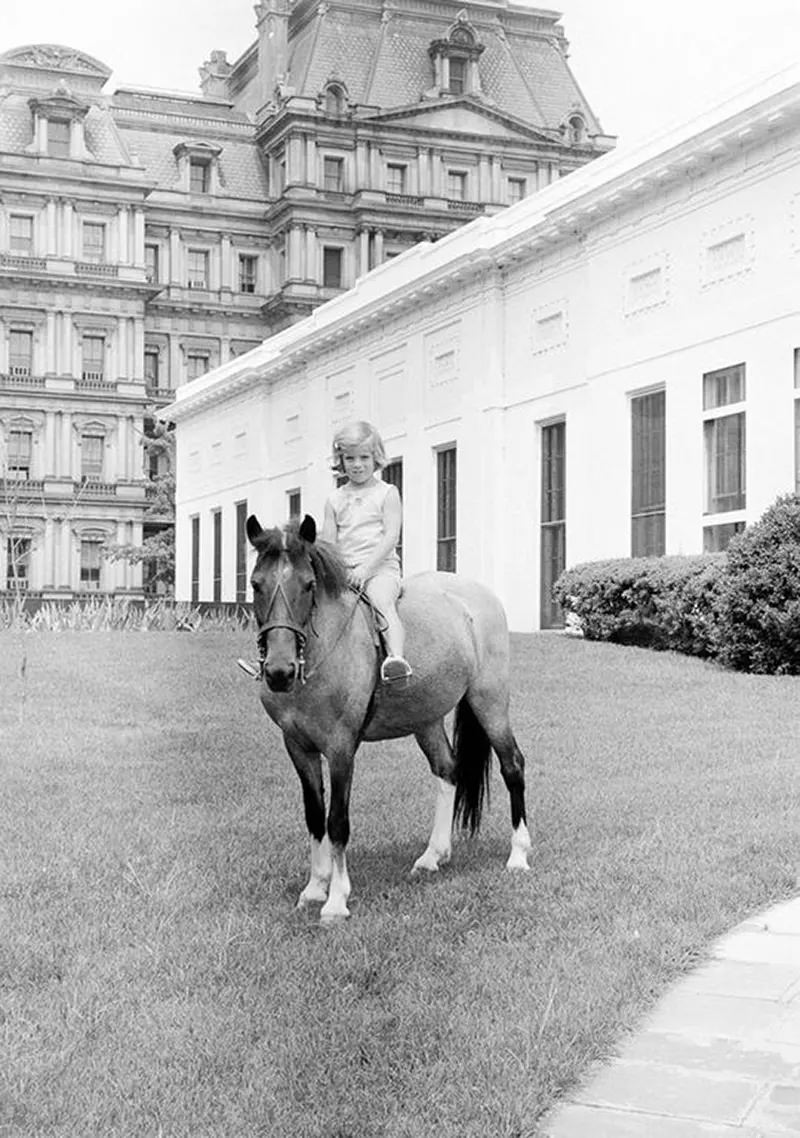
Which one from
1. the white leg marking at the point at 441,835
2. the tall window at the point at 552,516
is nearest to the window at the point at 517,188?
the tall window at the point at 552,516

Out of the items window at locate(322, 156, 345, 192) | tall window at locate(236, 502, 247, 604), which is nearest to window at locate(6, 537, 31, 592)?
tall window at locate(236, 502, 247, 604)

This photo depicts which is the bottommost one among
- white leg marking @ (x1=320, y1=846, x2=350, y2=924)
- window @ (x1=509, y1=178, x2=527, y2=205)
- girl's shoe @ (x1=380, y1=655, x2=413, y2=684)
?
white leg marking @ (x1=320, y1=846, x2=350, y2=924)

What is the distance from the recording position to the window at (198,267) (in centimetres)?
6619

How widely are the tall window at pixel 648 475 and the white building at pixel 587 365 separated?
45 millimetres

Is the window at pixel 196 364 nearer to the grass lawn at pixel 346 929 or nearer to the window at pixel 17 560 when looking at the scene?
the window at pixel 17 560

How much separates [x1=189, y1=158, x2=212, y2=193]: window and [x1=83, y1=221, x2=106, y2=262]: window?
19.2 feet

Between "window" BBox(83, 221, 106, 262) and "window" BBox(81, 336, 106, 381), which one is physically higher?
"window" BBox(83, 221, 106, 262)

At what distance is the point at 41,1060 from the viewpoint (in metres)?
4.45

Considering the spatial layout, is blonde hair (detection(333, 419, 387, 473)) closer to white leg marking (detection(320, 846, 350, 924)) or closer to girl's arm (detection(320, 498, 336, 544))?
girl's arm (detection(320, 498, 336, 544))

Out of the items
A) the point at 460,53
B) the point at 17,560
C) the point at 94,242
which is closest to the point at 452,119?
the point at 17,560

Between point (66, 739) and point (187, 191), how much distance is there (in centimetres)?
4668

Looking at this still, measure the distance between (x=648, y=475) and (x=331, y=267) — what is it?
40072mm

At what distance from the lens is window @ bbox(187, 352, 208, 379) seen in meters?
67.9

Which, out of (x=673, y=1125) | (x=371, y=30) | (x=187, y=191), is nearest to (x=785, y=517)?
(x=371, y=30)
